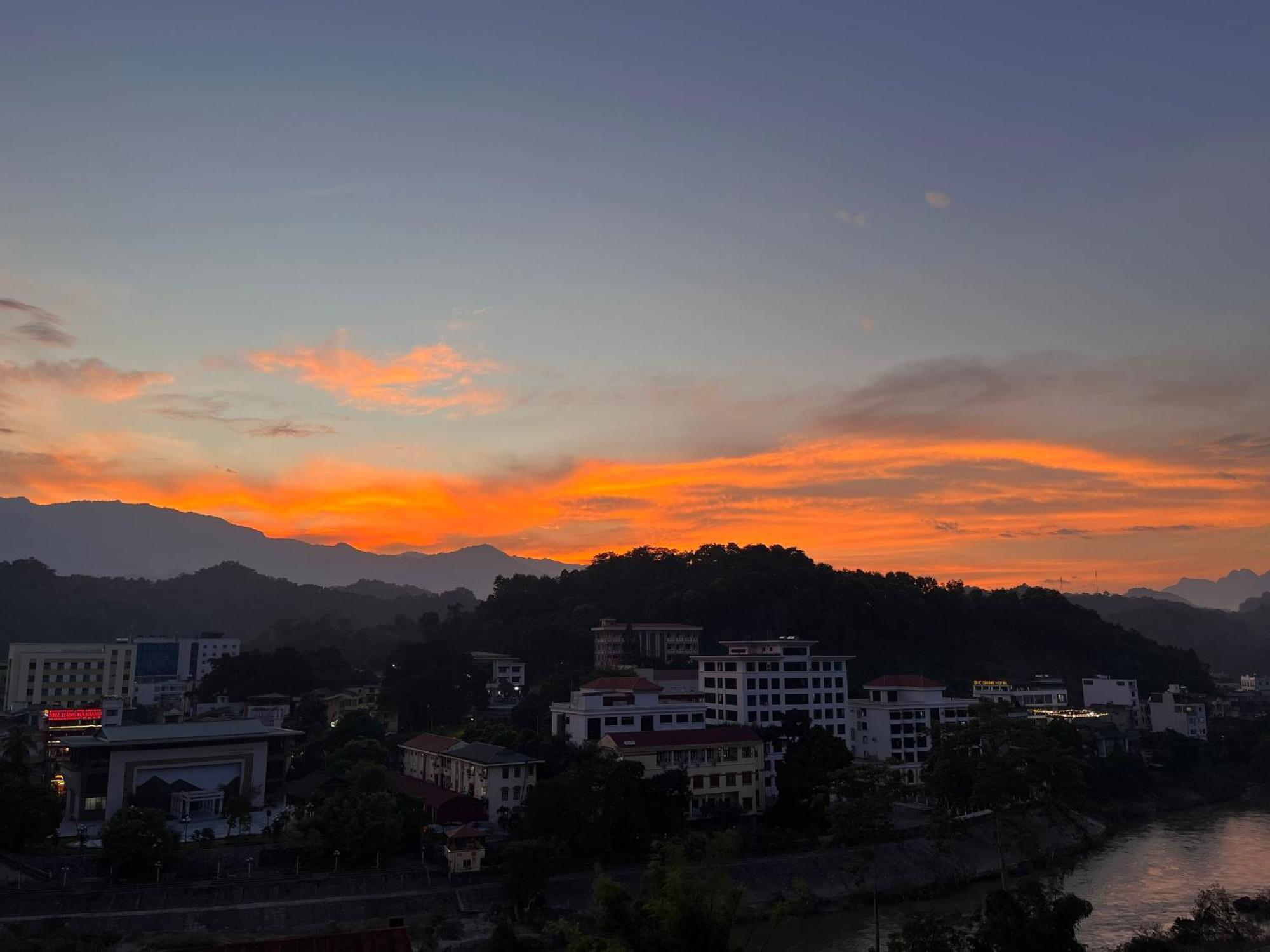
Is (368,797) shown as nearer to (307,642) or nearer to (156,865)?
(156,865)

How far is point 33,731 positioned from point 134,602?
107 metres

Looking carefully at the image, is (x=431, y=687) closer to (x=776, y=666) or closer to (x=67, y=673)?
(x=776, y=666)

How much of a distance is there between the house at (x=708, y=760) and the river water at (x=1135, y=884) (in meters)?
7.92

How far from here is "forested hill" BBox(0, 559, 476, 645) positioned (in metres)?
111

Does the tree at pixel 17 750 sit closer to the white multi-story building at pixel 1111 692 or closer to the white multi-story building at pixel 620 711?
the white multi-story building at pixel 620 711

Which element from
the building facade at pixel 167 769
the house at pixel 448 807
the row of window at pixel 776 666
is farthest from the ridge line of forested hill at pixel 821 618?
the building facade at pixel 167 769

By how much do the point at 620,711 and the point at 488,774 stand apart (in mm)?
7314

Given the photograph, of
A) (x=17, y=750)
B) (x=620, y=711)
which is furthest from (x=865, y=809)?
(x=17, y=750)

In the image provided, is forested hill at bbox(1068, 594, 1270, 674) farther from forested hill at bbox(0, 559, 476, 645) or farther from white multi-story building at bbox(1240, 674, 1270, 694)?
forested hill at bbox(0, 559, 476, 645)

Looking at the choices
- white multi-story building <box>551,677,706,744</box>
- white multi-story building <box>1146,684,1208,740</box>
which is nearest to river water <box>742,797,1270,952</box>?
white multi-story building <box>551,677,706,744</box>

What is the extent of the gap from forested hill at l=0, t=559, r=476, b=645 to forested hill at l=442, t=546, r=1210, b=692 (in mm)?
38314

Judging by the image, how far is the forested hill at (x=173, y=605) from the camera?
111 meters

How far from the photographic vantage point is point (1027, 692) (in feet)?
225

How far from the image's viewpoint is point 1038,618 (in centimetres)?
8200
